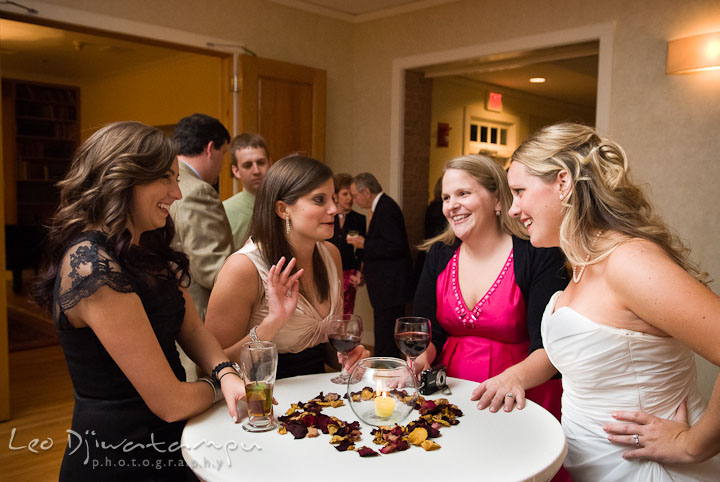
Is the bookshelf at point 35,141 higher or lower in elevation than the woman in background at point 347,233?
higher

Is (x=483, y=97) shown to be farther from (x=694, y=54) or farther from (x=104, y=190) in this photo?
(x=104, y=190)

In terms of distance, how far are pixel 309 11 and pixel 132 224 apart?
434cm

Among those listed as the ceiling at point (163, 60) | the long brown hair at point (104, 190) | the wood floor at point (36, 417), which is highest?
the ceiling at point (163, 60)

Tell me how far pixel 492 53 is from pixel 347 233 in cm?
A: 189

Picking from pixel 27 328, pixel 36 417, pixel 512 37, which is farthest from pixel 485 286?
pixel 27 328

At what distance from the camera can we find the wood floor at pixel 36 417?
121 inches

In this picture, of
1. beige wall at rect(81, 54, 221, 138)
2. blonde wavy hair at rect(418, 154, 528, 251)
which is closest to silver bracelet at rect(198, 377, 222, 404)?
blonde wavy hair at rect(418, 154, 528, 251)

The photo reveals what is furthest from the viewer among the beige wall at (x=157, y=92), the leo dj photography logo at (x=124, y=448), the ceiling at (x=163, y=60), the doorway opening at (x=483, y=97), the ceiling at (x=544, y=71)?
the beige wall at (x=157, y=92)

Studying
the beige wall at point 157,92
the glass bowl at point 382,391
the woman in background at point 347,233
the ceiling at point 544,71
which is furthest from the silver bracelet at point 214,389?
the beige wall at point 157,92

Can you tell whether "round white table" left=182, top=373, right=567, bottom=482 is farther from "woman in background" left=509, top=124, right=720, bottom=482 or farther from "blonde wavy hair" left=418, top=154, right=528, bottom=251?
"blonde wavy hair" left=418, top=154, right=528, bottom=251

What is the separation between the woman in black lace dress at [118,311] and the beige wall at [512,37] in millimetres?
3103

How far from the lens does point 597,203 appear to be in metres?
1.51

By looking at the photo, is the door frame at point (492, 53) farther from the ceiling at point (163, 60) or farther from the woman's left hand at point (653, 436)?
the woman's left hand at point (653, 436)

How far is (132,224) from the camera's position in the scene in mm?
1529
